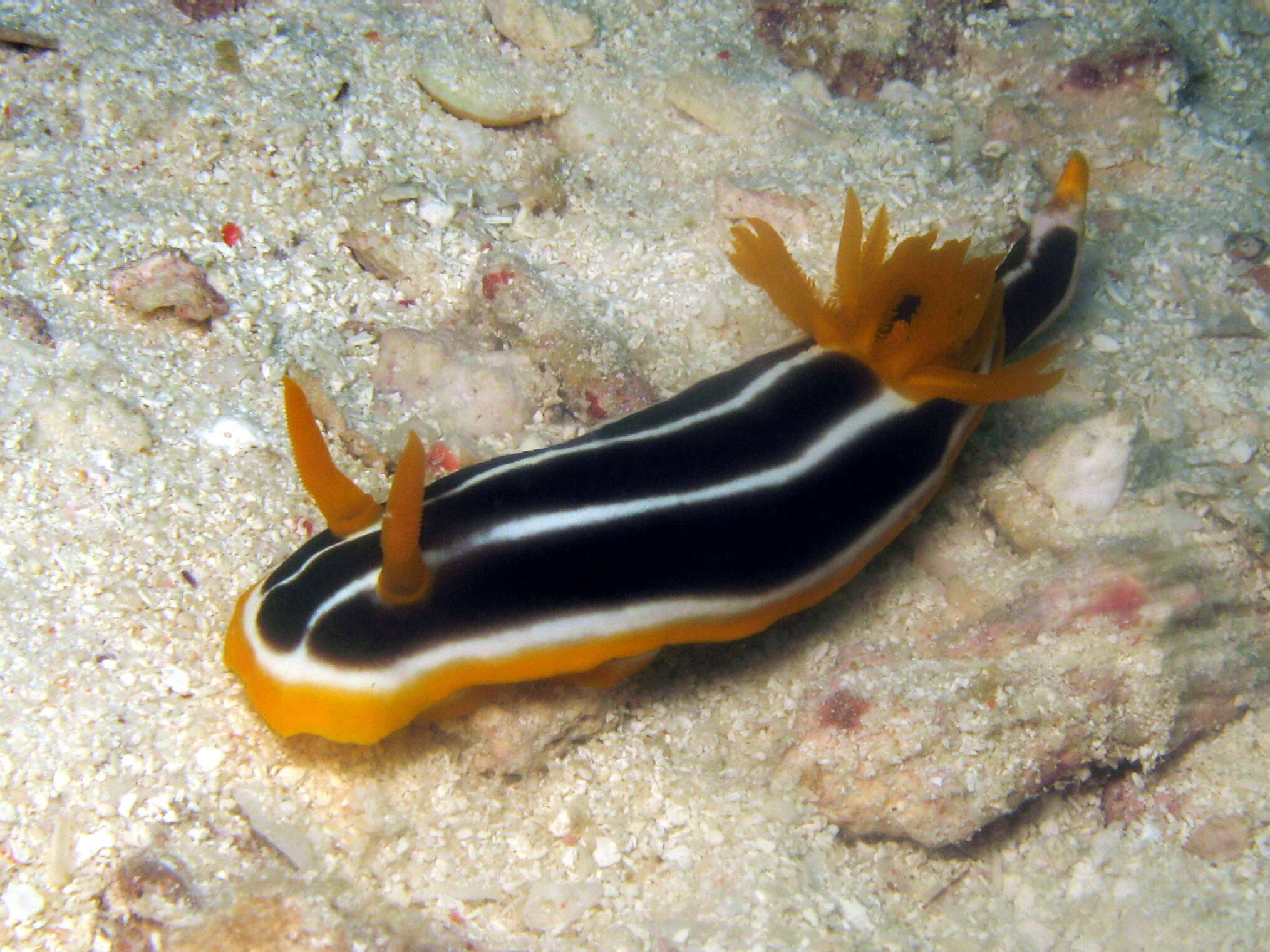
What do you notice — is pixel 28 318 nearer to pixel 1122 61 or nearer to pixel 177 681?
pixel 177 681

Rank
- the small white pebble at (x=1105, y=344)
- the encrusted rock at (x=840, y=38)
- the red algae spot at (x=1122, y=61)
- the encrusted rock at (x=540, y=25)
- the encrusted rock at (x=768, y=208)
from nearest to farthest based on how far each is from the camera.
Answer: the small white pebble at (x=1105, y=344), the encrusted rock at (x=768, y=208), the encrusted rock at (x=540, y=25), the red algae spot at (x=1122, y=61), the encrusted rock at (x=840, y=38)

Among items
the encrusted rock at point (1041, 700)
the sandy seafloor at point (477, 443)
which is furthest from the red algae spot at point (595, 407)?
the encrusted rock at point (1041, 700)

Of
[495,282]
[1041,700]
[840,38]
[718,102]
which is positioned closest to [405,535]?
[495,282]

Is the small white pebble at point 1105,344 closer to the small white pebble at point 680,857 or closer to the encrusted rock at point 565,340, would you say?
the encrusted rock at point 565,340

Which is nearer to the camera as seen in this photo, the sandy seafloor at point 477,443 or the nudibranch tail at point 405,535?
the nudibranch tail at point 405,535

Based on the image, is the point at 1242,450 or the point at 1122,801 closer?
the point at 1122,801

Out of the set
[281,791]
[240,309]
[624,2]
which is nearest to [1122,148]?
[624,2]
